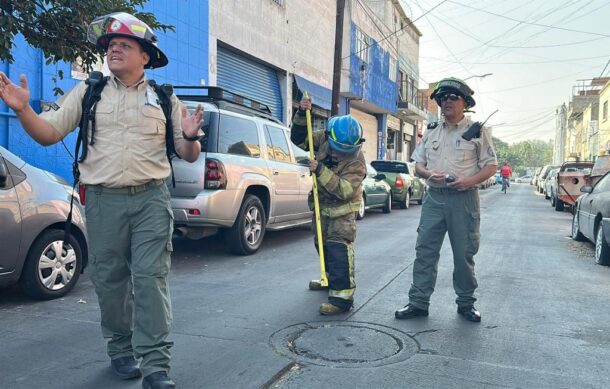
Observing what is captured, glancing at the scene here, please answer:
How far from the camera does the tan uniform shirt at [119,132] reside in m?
2.97

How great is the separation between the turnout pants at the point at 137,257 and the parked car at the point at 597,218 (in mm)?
6255

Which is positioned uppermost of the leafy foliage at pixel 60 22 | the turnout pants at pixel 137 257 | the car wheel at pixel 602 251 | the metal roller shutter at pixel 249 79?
the metal roller shutter at pixel 249 79

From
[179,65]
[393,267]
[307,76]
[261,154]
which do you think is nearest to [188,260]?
[261,154]

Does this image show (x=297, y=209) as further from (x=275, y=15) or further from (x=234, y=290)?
(x=275, y=15)

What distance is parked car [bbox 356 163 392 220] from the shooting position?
13031 mm

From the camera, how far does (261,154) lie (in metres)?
7.63

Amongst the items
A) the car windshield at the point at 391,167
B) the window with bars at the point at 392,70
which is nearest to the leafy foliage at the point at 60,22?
the car windshield at the point at 391,167

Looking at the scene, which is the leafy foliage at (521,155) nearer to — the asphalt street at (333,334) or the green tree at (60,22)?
the asphalt street at (333,334)

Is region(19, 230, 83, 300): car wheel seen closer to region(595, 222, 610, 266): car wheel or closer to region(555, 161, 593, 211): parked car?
region(595, 222, 610, 266): car wheel

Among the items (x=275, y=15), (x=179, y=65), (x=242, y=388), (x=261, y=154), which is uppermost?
(x=275, y=15)

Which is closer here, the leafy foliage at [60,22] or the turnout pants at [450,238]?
the turnout pants at [450,238]

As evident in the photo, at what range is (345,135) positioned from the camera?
454 cm

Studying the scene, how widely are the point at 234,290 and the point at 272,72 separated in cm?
1326

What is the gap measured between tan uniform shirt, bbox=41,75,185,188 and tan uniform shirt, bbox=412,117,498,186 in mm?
2472
